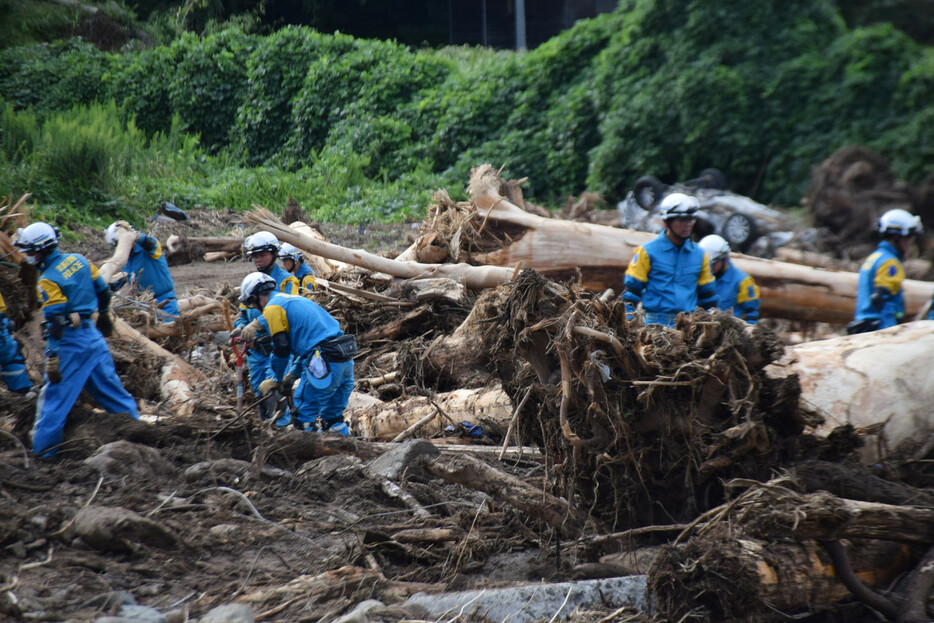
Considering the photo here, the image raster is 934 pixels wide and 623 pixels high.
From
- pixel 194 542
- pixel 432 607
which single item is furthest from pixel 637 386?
pixel 194 542

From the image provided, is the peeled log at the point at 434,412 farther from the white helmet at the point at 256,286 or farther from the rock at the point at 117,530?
the rock at the point at 117,530

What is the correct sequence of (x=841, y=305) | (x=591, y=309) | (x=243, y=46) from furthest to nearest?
(x=243, y=46) < (x=841, y=305) < (x=591, y=309)

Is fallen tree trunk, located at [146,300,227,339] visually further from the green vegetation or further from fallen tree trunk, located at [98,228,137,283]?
the green vegetation

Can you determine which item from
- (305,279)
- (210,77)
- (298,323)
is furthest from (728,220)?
(210,77)

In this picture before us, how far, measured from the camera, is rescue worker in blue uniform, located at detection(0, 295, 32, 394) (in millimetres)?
6859

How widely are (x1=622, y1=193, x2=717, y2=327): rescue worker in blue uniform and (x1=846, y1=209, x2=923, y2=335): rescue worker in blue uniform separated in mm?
1725

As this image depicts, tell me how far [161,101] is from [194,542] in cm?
2027

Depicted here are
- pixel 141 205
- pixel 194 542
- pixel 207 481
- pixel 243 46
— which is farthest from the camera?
pixel 243 46

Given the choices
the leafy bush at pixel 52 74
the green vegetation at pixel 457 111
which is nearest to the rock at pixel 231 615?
the green vegetation at pixel 457 111

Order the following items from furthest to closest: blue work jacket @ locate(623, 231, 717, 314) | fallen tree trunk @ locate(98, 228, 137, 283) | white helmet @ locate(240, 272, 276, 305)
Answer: fallen tree trunk @ locate(98, 228, 137, 283) → white helmet @ locate(240, 272, 276, 305) → blue work jacket @ locate(623, 231, 717, 314)

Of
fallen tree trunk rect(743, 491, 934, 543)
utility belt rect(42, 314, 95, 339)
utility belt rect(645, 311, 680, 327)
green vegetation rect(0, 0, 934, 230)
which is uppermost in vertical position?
green vegetation rect(0, 0, 934, 230)

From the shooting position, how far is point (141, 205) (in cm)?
1528

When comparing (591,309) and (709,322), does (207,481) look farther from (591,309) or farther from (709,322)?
(709,322)

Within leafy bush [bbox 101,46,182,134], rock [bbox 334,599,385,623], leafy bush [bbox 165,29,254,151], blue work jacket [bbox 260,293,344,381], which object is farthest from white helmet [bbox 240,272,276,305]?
leafy bush [bbox 101,46,182,134]
